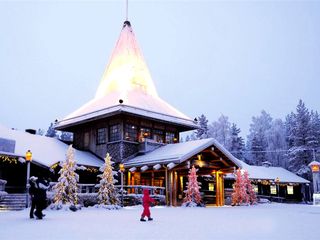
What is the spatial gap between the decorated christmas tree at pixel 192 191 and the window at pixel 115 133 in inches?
301

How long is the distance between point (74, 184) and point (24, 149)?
23.8ft

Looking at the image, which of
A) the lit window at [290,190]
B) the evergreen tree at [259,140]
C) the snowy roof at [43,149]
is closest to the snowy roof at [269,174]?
the lit window at [290,190]

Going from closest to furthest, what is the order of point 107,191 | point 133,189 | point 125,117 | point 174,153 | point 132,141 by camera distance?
1. point 107,191
2. point 174,153
3. point 133,189
4. point 125,117
5. point 132,141

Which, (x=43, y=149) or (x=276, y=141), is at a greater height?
(x=276, y=141)

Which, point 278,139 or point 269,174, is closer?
point 269,174

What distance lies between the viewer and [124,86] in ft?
105

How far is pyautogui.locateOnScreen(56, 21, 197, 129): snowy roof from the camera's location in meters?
29.1

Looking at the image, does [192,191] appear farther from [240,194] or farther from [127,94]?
[127,94]

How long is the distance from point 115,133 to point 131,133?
1266mm

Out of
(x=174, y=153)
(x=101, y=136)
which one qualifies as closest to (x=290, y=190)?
(x=174, y=153)

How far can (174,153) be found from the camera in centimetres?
2520

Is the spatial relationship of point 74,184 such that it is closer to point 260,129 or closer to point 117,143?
point 117,143

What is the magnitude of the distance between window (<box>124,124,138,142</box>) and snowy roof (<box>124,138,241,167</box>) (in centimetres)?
186

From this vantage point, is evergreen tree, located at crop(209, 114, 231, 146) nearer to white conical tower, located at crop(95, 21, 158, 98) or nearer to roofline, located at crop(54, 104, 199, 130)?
white conical tower, located at crop(95, 21, 158, 98)
